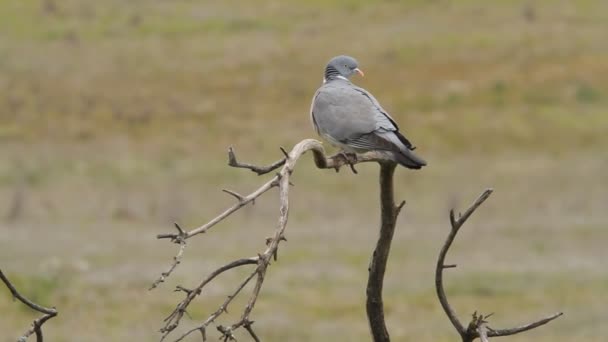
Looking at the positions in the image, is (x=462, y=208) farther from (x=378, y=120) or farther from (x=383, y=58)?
(x=378, y=120)

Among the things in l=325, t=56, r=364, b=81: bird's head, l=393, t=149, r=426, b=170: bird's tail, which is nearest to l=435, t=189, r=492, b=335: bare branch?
l=393, t=149, r=426, b=170: bird's tail

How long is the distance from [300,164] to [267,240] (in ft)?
87.9

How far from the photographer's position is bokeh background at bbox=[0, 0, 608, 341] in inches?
664

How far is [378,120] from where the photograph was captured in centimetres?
598

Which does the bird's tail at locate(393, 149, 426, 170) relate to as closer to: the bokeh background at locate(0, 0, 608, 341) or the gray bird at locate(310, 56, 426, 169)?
the gray bird at locate(310, 56, 426, 169)

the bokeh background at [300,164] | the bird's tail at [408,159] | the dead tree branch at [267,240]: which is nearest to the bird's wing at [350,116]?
the bird's tail at [408,159]

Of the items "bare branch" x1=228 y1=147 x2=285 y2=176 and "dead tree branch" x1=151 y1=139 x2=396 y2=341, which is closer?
"dead tree branch" x1=151 y1=139 x2=396 y2=341

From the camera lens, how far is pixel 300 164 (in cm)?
2998

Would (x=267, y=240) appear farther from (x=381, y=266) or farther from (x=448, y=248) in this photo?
(x=381, y=266)

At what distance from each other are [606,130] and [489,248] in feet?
44.8

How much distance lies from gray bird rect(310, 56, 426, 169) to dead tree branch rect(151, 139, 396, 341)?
1.00 metres

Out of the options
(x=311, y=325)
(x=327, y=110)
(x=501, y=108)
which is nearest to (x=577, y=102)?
(x=501, y=108)

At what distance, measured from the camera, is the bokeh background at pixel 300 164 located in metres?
16.9

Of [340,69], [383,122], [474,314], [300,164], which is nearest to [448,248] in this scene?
[474,314]
